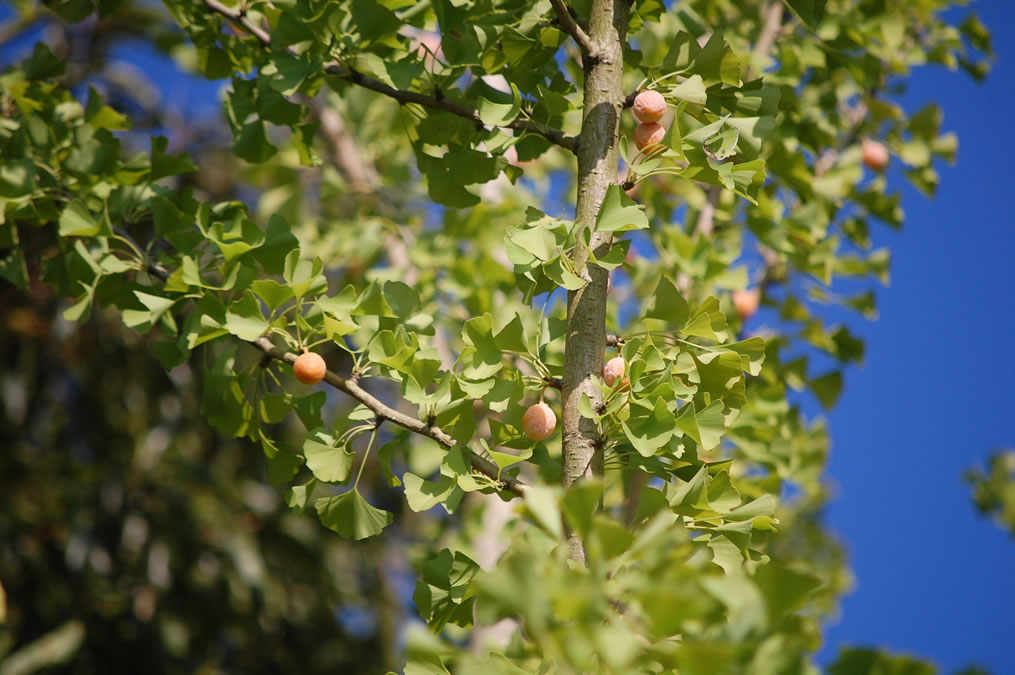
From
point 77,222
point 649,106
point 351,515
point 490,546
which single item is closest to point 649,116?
point 649,106

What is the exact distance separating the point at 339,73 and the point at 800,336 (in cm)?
83

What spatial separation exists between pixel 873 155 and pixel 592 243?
1.09 meters

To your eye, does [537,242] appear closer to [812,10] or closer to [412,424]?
[412,424]

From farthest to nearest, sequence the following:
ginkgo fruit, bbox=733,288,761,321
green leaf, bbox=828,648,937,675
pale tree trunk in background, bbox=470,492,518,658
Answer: pale tree trunk in background, bbox=470,492,518,658 < ginkgo fruit, bbox=733,288,761,321 < green leaf, bbox=828,648,937,675

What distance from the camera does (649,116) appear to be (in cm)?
70

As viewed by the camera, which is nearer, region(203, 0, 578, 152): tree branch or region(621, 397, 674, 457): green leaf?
region(621, 397, 674, 457): green leaf

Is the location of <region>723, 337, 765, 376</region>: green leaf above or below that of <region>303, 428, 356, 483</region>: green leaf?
above

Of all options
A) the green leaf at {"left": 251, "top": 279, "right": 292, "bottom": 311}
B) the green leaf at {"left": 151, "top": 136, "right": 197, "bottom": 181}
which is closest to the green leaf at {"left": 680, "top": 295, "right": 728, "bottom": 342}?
the green leaf at {"left": 251, "top": 279, "right": 292, "bottom": 311}

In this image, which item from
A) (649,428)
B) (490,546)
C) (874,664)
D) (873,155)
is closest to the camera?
(874,664)

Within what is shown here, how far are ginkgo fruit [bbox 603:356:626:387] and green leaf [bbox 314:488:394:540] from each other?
0.22m

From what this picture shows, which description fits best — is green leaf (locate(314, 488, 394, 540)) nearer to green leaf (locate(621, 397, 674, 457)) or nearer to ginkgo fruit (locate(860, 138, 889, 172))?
green leaf (locate(621, 397, 674, 457))

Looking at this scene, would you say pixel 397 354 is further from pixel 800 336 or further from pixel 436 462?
pixel 800 336

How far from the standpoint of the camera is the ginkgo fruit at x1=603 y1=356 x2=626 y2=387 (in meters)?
0.68

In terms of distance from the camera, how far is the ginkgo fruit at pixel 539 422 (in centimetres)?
68
